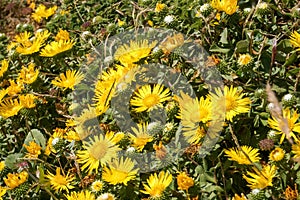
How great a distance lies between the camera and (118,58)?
300 cm

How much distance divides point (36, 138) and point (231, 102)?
3.64ft

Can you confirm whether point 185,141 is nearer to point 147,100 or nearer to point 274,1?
point 147,100

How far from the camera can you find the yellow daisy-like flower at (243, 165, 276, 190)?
2.23 m

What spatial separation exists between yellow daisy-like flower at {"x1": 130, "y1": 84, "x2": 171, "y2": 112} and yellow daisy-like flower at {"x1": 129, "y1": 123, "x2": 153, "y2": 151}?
9 centimetres

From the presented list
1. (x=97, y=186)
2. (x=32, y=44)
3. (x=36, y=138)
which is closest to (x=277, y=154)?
(x=97, y=186)

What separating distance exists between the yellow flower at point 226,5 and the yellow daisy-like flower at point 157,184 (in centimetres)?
92

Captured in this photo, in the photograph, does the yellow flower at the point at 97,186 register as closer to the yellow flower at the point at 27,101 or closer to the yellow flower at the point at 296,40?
the yellow flower at the point at 27,101

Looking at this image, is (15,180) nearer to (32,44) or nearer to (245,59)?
(32,44)

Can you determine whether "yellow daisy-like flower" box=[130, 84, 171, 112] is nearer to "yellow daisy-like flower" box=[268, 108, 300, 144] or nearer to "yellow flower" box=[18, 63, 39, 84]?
"yellow daisy-like flower" box=[268, 108, 300, 144]

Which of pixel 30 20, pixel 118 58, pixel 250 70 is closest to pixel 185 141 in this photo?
pixel 250 70

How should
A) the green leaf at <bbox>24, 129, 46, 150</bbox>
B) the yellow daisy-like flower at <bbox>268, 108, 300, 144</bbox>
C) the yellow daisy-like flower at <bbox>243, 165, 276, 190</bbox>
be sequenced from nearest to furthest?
1. the yellow daisy-like flower at <bbox>243, 165, 276, 190</bbox>
2. the yellow daisy-like flower at <bbox>268, 108, 300, 144</bbox>
3. the green leaf at <bbox>24, 129, 46, 150</bbox>

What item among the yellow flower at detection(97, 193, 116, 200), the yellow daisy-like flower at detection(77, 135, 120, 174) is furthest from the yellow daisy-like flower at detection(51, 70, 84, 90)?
the yellow flower at detection(97, 193, 116, 200)

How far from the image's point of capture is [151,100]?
8.83 ft

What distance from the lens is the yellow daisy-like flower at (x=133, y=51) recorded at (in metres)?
2.87
